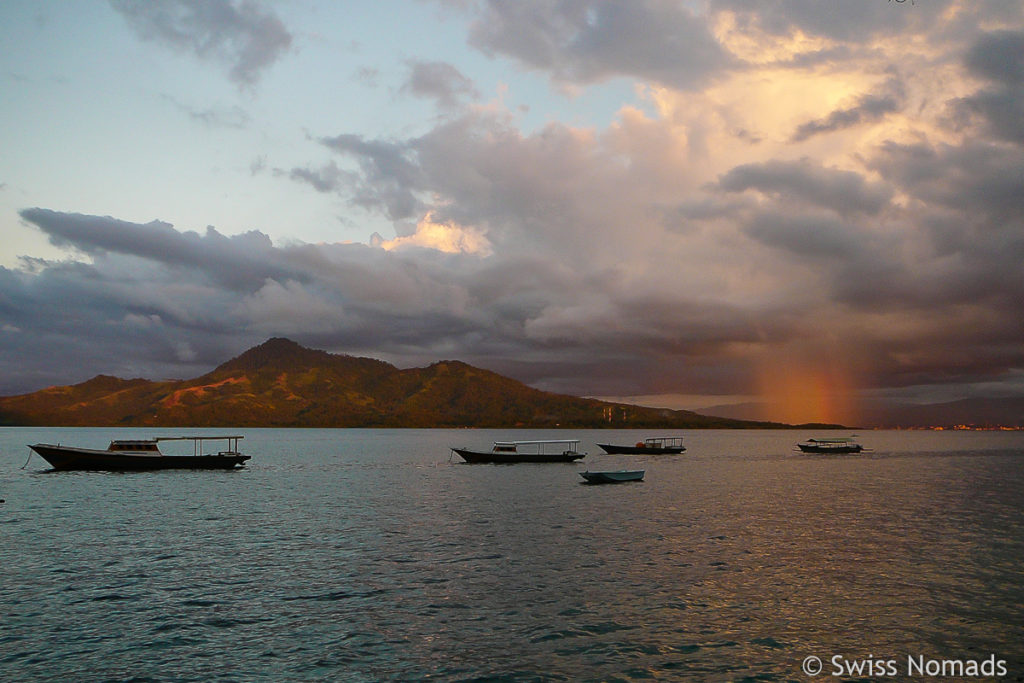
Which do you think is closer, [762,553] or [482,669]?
[482,669]

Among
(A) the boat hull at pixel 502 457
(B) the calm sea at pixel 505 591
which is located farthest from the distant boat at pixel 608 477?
(A) the boat hull at pixel 502 457

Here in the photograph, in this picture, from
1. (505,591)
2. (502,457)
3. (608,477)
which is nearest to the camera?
(505,591)

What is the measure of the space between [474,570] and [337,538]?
18.1 metres

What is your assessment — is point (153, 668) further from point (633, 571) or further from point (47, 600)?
point (633, 571)

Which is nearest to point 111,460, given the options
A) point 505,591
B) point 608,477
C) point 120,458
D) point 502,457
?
point 120,458

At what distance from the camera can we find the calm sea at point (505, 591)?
28.4 meters

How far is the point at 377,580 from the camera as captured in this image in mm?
42438

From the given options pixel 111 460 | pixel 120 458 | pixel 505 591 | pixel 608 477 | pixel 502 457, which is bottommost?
pixel 502 457

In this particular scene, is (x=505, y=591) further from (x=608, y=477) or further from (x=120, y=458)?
(x=120, y=458)

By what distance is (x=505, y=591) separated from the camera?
131ft

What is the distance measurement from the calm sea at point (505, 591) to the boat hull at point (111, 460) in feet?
162

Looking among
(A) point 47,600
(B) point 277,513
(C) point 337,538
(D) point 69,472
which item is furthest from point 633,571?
(D) point 69,472

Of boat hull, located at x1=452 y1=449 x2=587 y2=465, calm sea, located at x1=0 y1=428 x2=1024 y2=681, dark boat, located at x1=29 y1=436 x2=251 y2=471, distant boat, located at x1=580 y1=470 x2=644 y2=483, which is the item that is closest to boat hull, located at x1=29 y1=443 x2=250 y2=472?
dark boat, located at x1=29 y1=436 x2=251 y2=471

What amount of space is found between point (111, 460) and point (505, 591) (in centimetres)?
11966
